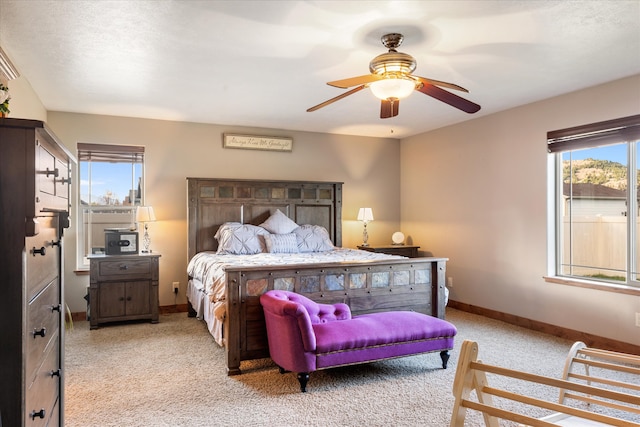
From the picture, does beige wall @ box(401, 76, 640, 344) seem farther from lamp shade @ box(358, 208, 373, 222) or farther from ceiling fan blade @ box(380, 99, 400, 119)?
ceiling fan blade @ box(380, 99, 400, 119)

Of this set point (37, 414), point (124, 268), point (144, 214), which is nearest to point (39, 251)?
point (37, 414)

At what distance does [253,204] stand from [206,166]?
2.70 ft

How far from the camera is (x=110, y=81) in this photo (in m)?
3.99

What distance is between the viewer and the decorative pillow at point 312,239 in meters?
5.61

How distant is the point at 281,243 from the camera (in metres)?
5.39

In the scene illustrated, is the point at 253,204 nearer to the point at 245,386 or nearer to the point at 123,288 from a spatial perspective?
the point at 123,288

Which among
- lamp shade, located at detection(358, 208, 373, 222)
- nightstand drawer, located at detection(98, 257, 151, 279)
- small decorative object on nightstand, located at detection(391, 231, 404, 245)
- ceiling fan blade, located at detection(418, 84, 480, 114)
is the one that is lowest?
nightstand drawer, located at detection(98, 257, 151, 279)

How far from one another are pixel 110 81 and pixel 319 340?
10.0 feet

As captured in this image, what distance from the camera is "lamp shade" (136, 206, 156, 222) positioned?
5129mm

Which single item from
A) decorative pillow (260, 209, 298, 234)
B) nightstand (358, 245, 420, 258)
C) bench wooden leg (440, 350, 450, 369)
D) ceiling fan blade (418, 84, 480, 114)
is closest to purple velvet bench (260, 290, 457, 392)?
bench wooden leg (440, 350, 450, 369)

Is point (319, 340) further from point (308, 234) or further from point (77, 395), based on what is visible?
point (308, 234)

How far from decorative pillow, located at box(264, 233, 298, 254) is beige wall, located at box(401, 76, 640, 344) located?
2.23 meters

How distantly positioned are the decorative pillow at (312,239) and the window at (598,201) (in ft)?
8.98

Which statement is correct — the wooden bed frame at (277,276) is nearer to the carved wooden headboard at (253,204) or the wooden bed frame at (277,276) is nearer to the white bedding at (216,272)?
the carved wooden headboard at (253,204)
